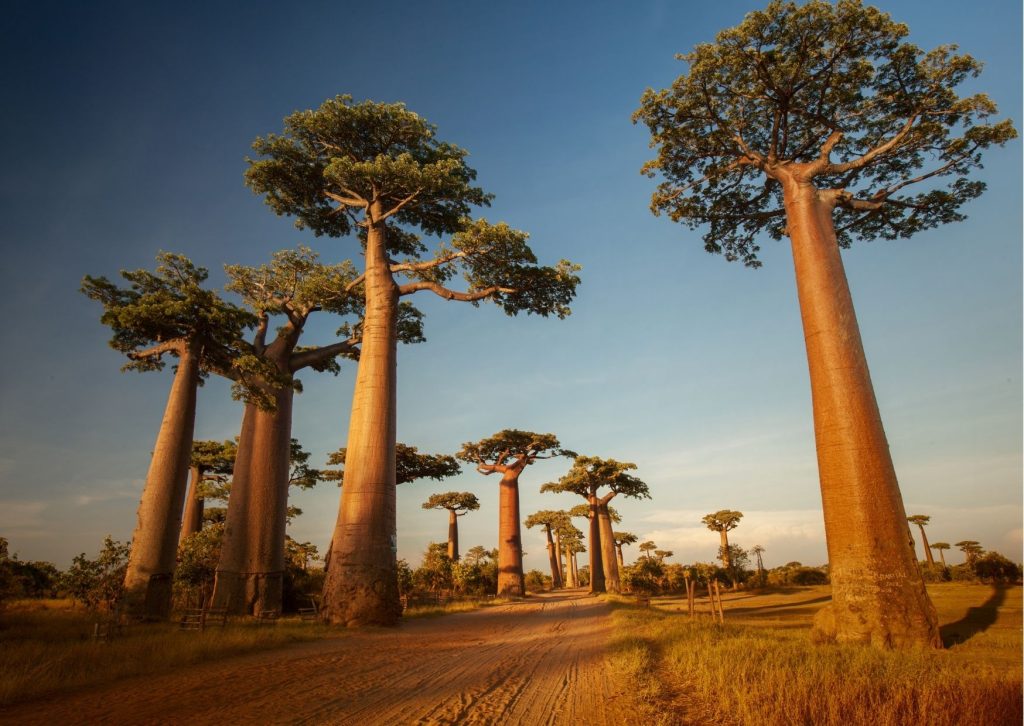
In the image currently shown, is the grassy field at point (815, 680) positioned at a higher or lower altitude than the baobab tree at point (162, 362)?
lower

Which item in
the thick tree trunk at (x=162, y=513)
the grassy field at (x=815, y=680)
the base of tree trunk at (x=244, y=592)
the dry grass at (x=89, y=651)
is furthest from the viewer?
the base of tree trunk at (x=244, y=592)

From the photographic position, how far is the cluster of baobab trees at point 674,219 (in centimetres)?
895

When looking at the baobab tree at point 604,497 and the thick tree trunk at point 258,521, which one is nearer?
the thick tree trunk at point 258,521

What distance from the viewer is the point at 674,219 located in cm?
1572

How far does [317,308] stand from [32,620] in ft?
42.6

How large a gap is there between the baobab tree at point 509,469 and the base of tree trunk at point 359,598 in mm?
19955

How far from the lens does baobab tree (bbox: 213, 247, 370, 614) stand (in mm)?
16484

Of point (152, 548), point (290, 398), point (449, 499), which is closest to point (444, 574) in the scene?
point (449, 499)

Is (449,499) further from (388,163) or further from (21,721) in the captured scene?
(21,721)

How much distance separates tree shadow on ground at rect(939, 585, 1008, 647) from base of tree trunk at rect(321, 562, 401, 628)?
36.9 feet

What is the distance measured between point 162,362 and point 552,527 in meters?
51.5

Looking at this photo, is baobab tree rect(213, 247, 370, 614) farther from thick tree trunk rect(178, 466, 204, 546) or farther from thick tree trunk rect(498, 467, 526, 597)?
thick tree trunk rect(498, 467, 526, 597)

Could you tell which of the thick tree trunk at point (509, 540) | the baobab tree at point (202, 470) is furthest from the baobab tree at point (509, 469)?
the baobab tree at point (202, 470)

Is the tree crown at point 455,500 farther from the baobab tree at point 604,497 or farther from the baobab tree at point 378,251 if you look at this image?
the baobab tree at point 378,251
